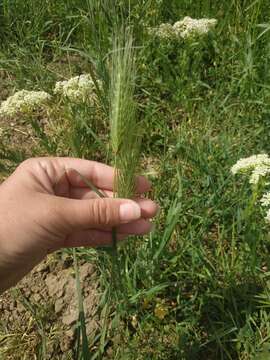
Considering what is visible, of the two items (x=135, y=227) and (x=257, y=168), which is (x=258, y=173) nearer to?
(x=257, y=168)

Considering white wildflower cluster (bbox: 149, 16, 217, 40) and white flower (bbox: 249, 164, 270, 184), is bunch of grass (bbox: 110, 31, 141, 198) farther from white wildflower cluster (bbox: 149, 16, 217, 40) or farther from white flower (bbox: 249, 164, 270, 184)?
white wildflower cluster (bbox: 149, 16, 217, 40)

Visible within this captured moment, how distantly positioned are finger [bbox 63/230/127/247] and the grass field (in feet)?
0.38

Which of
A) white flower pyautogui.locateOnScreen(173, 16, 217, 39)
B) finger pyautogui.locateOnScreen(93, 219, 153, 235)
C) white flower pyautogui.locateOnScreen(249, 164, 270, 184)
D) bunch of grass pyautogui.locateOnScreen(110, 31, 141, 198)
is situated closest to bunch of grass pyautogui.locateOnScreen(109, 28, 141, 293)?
bunch of grass pyautogui.locateOnScreen(110, 31, 141, 198)

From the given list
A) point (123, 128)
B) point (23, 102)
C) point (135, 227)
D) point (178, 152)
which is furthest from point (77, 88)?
point (123, 128)

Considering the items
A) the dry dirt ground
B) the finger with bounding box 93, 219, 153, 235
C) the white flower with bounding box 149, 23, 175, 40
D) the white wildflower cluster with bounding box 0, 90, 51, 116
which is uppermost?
the white flower with bounding box 149, 23, 175, 40

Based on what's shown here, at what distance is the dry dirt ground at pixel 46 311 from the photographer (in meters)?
2.09

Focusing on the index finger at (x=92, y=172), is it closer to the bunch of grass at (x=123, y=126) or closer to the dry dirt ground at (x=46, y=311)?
the bunch of grass at (x=123, y=126)

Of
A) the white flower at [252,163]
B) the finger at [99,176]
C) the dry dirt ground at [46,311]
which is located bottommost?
the dry dirt ground at [46,311]

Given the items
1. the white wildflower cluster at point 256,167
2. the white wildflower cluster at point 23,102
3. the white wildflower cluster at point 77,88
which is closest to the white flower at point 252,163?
the white wildflower cluster at point 256,167

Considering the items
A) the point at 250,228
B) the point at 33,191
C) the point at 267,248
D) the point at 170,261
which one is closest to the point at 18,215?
the point at 33,191

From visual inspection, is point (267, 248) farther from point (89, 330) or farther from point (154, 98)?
point (154, 98)

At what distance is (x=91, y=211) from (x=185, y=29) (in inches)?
66.3

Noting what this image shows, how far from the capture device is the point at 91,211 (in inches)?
59.5

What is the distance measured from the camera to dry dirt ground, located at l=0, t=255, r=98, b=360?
2.09 metres
